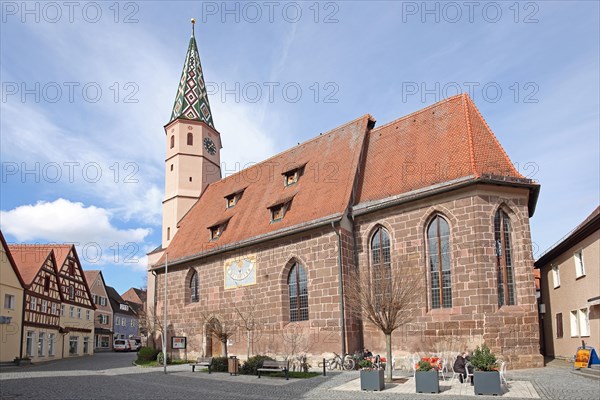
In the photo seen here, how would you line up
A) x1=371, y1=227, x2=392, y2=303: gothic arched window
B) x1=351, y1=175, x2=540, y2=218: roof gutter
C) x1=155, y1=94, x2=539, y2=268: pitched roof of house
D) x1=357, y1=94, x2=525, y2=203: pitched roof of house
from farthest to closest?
1. x1=371, y1=227, x2=392, y2=303: gothic arched window
2. x1=155, y1=94, x2=539, y2=268: pitched roof of house
3. x1=357, y1=94, x2=525, y2=203: pitched roof of house
4. x1=351, y1=175, x2=540, y2=218: roof gutter

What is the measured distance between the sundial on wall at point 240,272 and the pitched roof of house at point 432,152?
6.15 metres

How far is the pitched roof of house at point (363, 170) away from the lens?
2023 centimetres

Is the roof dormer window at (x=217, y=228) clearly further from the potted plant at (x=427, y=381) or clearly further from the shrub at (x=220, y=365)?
the potted plant at (x=427, y=381)

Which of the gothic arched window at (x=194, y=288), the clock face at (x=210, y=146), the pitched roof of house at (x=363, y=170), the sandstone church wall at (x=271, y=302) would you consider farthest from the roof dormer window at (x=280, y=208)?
the clock face at (x=210, y=146)

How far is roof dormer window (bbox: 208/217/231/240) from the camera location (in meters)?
28.3

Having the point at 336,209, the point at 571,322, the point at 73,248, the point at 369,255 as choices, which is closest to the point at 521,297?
the point at 571,322

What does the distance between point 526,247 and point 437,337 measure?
4.39 meters

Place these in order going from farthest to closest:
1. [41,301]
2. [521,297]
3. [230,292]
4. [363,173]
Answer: [41,301], [230,292], [363,173], [521,297]

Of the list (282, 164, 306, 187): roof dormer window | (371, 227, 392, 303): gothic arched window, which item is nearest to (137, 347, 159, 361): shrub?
(282, 164, 306, 187): roof dormer window

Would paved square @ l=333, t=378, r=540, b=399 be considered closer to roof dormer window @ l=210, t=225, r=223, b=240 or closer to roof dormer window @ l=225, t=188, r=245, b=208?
roof dormer window @ l=210, t=225, r=223, b=240

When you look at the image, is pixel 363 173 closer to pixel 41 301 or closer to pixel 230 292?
pixel 230 292

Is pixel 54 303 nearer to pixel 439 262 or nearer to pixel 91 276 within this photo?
pixel 91 276

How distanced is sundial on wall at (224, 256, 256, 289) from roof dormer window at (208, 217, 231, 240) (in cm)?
218

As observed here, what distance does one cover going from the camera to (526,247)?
752 inches
